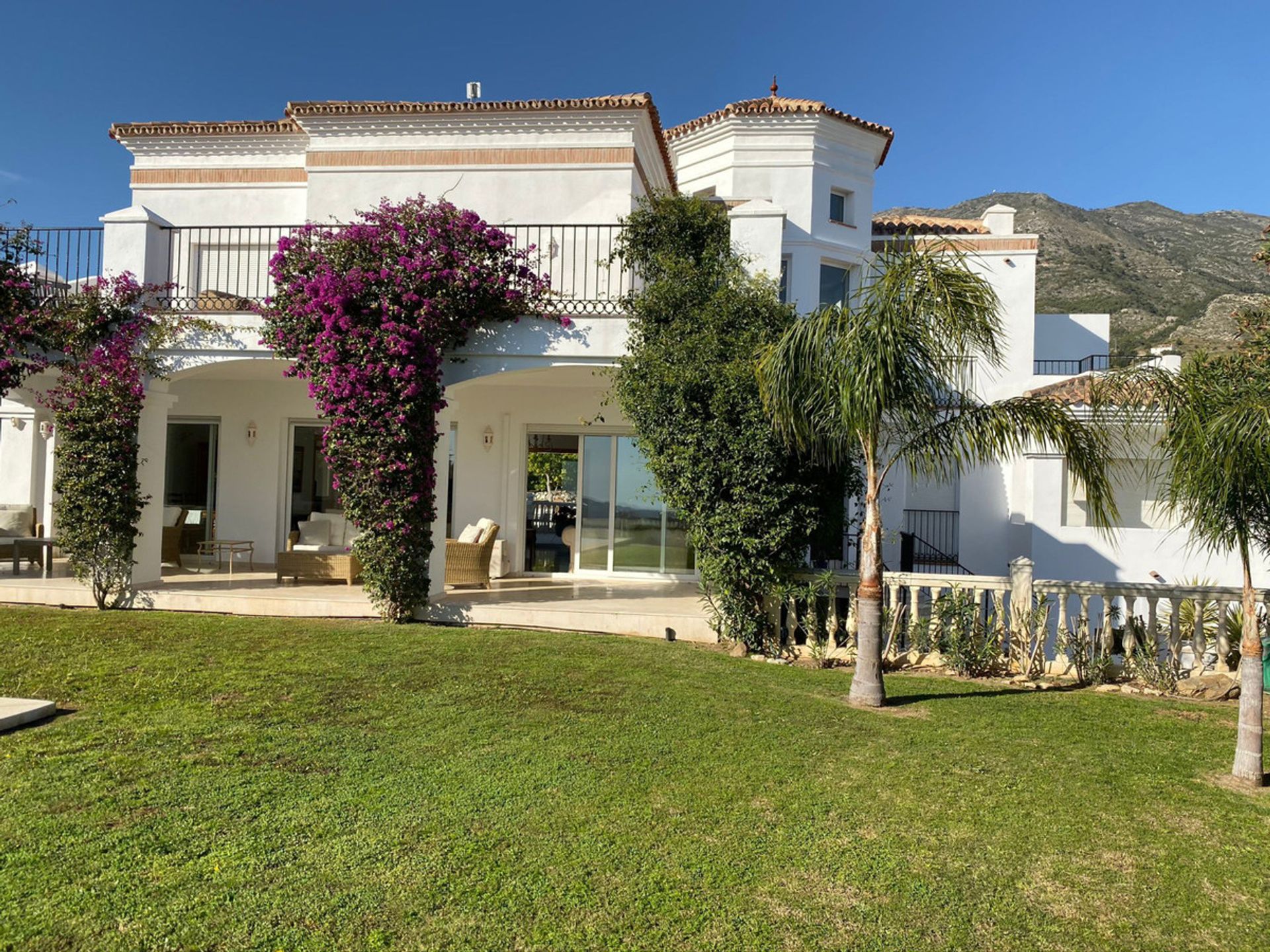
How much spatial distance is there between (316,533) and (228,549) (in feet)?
5.58

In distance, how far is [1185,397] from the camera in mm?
5684

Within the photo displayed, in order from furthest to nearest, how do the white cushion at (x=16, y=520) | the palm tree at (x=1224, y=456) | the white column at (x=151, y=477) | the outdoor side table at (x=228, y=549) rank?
the white cushion at (x=16, y=520) → the outdoor side table at (x=228, y=549) → the white column at (x=151, y=477) → the palm tree at (x=1224, y=456)

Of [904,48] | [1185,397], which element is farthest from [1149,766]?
[904,48]

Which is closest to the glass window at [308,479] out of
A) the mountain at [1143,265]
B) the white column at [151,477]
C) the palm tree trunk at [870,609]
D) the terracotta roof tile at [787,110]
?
the white column at [151,477]

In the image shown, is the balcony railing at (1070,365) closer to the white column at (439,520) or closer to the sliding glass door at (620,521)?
the sliding glass door at (620,521)

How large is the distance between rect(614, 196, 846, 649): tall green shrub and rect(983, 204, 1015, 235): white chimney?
16.8 m

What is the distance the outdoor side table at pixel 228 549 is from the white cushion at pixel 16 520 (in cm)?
287

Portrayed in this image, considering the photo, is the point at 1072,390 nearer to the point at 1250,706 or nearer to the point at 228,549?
the point at 1250,706

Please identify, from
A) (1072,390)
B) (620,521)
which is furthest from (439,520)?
(1072,390)

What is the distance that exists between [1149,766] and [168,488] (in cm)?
1485

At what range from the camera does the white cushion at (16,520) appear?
14281 mm

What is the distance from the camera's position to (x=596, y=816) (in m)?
4.42

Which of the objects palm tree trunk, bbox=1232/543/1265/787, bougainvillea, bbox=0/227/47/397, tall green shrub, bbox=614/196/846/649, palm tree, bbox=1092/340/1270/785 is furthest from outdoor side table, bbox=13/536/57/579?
palm tree trunk, bbox=1232/543/1265/787

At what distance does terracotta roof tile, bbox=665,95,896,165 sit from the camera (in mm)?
18375
